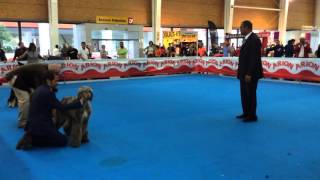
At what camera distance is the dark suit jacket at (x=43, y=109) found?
4934 mm

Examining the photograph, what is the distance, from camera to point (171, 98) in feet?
32.3

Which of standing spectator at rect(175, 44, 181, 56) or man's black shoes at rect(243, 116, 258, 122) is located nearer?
man's black shoes at rect(243, 116, 258, 122)

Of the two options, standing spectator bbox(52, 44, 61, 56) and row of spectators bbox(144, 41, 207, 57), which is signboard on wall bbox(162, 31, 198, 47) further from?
standing spectator bbox(52, 44, 61, 56)

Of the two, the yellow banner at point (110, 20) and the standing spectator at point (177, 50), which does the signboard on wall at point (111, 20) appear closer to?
the yellow banner at point (110, 20)

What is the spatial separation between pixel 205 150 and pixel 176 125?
5.31 ft

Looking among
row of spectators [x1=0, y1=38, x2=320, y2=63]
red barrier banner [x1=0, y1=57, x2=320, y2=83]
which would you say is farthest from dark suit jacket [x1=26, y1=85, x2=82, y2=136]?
red barrier banner [x1=0, y1=57, x2=320, y2=83]

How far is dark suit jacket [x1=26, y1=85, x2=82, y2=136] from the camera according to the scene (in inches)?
194

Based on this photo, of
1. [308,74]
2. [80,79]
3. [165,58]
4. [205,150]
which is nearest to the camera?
[205,150]

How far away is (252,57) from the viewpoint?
6480mm

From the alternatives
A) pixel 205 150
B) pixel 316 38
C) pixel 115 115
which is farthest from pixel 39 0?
pixel 316 38

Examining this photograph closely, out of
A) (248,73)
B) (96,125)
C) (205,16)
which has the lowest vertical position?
(96,125)

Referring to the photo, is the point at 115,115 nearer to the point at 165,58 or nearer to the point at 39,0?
the point at 165,58

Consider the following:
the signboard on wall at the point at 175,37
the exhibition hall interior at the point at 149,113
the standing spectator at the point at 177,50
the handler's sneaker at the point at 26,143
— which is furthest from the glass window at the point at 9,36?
the handler's sneaker at the point at 26,143

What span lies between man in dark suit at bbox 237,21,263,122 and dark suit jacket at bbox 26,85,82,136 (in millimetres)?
3211
